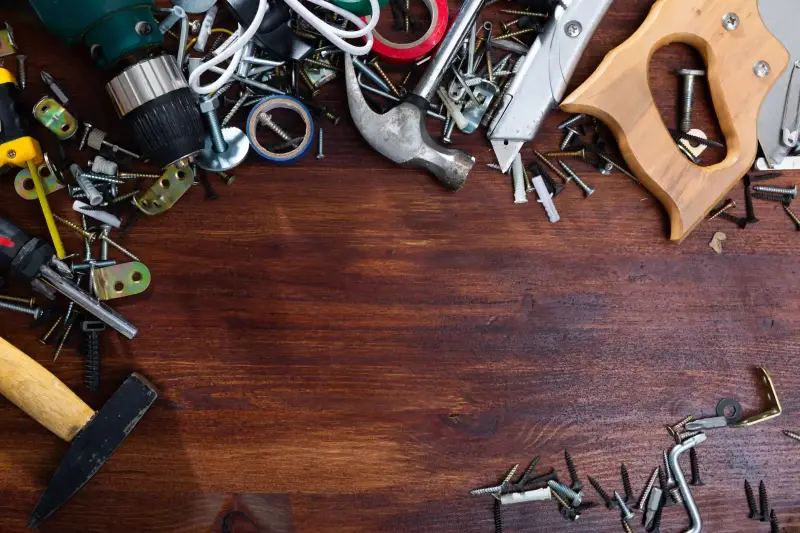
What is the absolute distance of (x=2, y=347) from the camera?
104 centimetres

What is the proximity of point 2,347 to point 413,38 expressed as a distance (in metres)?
0.97

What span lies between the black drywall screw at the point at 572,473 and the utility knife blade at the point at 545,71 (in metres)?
0.66

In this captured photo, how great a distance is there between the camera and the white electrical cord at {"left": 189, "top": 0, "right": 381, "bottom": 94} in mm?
1008

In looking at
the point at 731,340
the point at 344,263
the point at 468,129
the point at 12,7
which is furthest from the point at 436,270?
A: the point at 12,7

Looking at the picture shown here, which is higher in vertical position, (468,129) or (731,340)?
(468,129)

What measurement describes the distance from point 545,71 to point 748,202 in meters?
0.52

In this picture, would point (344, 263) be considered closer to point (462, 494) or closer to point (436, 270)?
point (436, 270)

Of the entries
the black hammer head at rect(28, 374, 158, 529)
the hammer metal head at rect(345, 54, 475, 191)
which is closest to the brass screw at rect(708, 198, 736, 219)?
the hammer metal head at rect(345, 54, 475, 191)

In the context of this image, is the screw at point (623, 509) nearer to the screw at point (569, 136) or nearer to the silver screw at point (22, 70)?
the screw at point (569, 136)

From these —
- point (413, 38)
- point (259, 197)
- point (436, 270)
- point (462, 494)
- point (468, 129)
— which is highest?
point (413, 38)

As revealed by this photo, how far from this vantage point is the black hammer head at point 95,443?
1.06m

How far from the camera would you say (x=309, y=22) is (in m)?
1.03

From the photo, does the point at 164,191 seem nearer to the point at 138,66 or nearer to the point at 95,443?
the point at 138,66

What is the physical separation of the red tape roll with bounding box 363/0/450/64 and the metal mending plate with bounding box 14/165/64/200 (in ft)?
2.19
